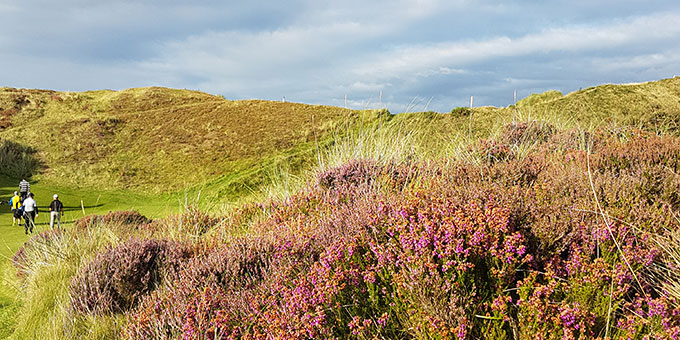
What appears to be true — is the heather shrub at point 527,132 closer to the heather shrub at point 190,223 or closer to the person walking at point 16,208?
the heather shrub at point 190,223

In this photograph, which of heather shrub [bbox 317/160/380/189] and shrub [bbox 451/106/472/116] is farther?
shrub [bbox 451/106/472/116]

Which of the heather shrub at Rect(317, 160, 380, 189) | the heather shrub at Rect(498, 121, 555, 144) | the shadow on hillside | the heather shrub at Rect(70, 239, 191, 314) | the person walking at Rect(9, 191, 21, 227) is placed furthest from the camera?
the shadow on hillside

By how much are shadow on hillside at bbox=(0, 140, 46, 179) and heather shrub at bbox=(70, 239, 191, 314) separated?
852 inches

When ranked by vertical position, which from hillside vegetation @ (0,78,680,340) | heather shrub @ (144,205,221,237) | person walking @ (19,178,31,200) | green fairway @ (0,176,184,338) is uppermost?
hillside vegetation @ (0,78,680,340)

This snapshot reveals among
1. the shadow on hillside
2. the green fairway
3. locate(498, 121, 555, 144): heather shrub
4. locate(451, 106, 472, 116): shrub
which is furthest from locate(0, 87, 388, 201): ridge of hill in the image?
locate(498, 121, 555, 144): heather shrub

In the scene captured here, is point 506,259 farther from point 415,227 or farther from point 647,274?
point 647,274

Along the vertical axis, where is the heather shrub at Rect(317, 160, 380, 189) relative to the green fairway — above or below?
above

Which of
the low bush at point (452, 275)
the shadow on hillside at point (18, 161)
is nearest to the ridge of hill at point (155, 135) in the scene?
the shadow on hillside at point (18, 161)

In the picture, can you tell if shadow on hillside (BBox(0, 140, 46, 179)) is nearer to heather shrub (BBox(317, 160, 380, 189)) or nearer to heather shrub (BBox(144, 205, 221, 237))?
heather shrub (BBox(144, 205, 221, 237))

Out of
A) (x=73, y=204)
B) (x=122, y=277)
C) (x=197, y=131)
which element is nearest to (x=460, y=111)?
(x=122, y=277)

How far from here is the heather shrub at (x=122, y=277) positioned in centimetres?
426

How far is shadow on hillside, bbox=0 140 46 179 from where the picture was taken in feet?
72.1

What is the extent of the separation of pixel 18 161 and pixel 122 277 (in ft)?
76.7

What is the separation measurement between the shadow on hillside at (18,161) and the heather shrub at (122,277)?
71.0 feet
